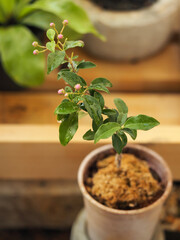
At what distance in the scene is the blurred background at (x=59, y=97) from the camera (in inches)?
44.4

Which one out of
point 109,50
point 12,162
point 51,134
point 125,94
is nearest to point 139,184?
point 51,134

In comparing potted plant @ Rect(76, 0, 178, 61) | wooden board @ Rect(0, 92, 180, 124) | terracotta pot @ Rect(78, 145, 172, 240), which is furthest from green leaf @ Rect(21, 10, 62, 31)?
terracotta pot @ Rect(78, 145, 172, 240)

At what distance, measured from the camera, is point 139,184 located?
91 centimetres

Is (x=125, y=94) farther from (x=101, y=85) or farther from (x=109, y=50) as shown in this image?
(x=101, y=85)

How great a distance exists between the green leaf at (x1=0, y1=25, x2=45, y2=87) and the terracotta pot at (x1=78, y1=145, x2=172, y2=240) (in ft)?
1.37

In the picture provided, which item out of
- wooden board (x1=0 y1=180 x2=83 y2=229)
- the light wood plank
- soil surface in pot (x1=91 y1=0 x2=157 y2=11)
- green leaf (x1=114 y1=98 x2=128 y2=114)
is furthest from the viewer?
soil surface in pot (x1=91 y1=0 x2=157 y2=11)

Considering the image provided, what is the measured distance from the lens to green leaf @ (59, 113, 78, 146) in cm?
69

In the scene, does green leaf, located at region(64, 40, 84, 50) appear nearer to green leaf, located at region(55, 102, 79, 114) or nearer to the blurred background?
green leaf, located at region(55, 102, 79, 114)

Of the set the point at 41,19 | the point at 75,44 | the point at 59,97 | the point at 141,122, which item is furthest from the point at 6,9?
the point at 141,122

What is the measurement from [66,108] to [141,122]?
16 centimetres

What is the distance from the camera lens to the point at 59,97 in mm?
1459

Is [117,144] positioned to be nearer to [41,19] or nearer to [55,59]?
[55,59]

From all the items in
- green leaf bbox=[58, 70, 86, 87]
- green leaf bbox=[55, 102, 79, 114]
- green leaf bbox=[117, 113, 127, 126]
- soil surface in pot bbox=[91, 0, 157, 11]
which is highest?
soil surface in pot bbox=[91, 0, 157, 11]

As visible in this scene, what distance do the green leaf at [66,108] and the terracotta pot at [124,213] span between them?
0.30 metres
